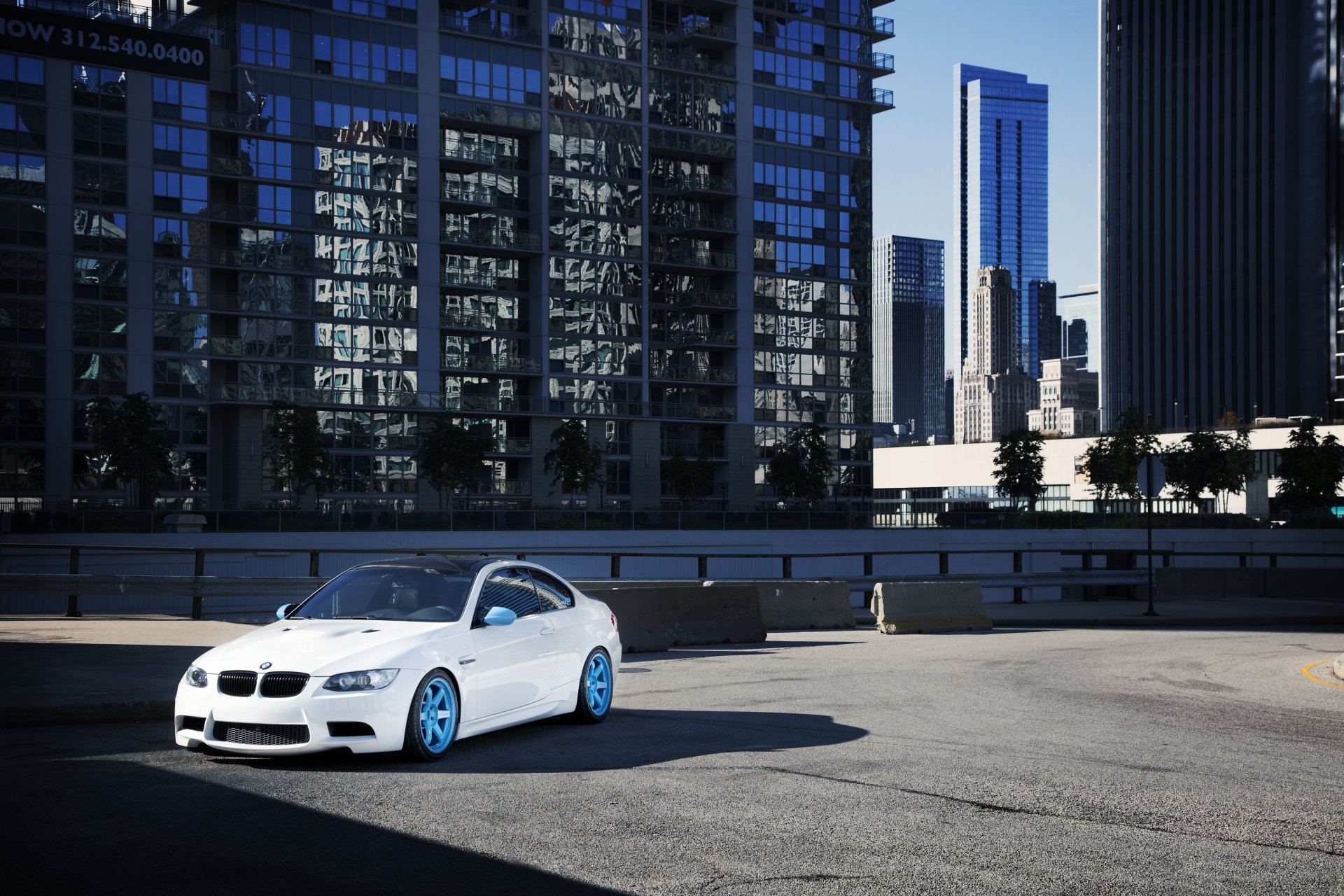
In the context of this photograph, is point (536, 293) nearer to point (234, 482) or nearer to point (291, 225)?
point (291, 225)

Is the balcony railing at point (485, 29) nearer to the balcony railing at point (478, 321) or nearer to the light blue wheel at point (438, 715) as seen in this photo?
the balcony railing at point (478, 321)

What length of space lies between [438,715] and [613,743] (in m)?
1.58

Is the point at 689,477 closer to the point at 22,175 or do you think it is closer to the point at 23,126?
the point at 22,175

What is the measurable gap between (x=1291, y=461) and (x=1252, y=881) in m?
87.1

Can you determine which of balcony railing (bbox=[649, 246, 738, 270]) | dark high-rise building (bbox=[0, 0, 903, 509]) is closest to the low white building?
dark high-rise building (bbox=[0, 0, 903, 509])

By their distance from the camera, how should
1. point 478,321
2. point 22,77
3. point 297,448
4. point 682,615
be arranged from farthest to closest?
point 478,321 < point 297,448 < point 22,77 < point 682,615

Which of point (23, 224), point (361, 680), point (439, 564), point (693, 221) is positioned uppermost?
point (693, 221)

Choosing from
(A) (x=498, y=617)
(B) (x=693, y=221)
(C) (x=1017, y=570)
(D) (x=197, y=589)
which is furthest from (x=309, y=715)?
(B) (x=693, y=221)

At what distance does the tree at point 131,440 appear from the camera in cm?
6669

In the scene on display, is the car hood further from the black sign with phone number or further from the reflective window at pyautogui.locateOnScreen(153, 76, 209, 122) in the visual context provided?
the reflective window at pyautogui.locateOnScreen(153, 76, 209, 122)

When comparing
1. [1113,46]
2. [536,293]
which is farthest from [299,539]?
[1113,46]

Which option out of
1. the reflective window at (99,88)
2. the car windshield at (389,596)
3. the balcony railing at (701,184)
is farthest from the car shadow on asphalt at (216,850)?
the balcony railing at (701,184)

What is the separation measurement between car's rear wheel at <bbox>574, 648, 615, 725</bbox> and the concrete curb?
3644mm

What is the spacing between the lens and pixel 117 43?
6044 cm
